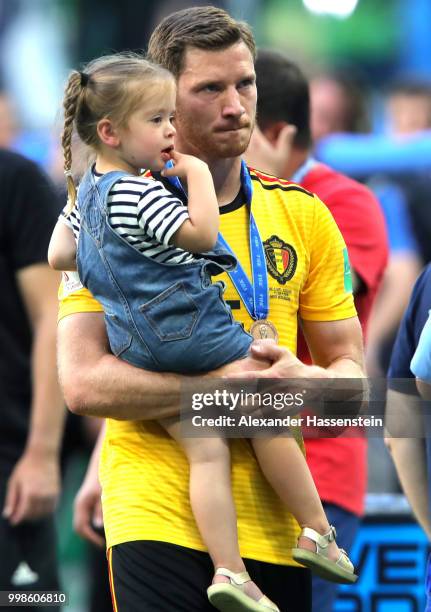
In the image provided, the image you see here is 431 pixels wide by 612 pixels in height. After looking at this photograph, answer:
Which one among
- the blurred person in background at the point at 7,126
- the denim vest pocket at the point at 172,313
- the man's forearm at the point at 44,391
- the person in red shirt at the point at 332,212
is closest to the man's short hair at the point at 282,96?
the person in red shirt at the point at 332,212

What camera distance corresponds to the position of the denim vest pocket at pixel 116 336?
4008 millimetres

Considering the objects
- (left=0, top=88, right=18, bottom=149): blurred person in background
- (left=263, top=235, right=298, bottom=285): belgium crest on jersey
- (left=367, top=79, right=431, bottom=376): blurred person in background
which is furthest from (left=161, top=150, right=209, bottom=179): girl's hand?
(left=0, top=88, right=18, bottom=149): blurred person in background

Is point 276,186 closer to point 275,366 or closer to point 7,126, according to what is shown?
point 275,366

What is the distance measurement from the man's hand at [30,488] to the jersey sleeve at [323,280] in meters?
2.27

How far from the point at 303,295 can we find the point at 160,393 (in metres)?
0.57

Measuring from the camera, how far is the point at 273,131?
5.79 m

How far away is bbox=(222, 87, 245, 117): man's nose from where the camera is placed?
4180mm

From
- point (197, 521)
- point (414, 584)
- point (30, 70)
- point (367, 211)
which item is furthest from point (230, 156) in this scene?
point (30, 70)

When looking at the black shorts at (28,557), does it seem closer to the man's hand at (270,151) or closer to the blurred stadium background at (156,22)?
the man's hand at (270,151)

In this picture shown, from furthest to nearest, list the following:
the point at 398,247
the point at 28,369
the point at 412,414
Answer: the point at 398,247, the point at 28,369, the point at 412,414

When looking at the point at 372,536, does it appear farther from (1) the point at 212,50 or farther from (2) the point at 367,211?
(1) the point at 212,50

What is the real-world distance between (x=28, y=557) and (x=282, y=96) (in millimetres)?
2095

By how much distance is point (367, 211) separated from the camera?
576cm

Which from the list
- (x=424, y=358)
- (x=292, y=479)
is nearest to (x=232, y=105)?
(x=424, y=358)
